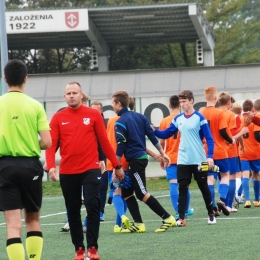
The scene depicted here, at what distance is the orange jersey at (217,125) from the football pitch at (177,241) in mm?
1005

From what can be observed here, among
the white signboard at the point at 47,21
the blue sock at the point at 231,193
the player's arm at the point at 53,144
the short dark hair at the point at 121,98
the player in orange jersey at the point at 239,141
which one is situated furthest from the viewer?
the white signboard at the point at 47,21

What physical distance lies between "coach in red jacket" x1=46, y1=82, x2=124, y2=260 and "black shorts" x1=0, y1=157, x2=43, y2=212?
55.5 inches

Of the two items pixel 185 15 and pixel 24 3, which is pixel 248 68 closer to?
pixel 185 15

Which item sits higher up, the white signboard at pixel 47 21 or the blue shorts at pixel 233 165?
the white signboard at pixel 47 21

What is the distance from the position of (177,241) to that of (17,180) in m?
3.17

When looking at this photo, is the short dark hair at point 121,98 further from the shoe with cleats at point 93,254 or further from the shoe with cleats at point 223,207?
the shoe with cleats at point 93,254

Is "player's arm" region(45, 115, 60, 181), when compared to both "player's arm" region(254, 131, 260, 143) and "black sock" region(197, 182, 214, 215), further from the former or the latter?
"player's arm" region(254, 131, 260, 143)

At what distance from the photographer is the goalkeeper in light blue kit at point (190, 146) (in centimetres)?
1183

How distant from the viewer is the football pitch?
8.92 m

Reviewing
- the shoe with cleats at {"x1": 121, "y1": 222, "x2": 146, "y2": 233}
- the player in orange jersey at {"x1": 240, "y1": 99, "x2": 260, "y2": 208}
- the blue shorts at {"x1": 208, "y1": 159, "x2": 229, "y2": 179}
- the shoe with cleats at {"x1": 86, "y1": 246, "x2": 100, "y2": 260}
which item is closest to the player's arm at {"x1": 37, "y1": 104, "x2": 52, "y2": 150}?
the shoe with cleats at {"x1": 86, "y1": 246, "x2": 100, "y2": 260}

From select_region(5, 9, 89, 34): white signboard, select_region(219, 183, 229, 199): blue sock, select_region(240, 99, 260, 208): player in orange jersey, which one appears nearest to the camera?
select_region(219, 183, 229, 199): blue sock

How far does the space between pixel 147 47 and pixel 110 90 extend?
23.3 meters

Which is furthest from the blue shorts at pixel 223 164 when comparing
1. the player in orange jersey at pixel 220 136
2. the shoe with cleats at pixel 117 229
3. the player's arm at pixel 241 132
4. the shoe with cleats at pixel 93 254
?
the shoe with cleats at pixel 93 254

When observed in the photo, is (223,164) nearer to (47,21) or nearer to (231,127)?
(231,127)
